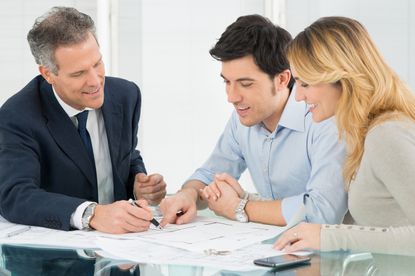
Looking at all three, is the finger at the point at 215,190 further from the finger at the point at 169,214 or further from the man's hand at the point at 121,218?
the man's hand at the point at 121,218

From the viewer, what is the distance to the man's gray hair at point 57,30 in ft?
9.11

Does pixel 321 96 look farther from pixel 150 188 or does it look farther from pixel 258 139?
pixel 150 188

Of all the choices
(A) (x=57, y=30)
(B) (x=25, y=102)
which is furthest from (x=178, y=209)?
(A) (x=57, y=30)

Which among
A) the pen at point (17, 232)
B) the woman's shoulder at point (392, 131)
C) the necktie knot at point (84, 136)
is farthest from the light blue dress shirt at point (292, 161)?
the pen at point (17, 232)

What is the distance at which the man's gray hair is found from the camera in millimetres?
2775

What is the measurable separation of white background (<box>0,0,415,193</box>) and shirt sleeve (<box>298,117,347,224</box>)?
3659mm

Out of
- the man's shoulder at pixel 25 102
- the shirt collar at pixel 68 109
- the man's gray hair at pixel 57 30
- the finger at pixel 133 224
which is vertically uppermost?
the man's gray hair at pixel 57 30

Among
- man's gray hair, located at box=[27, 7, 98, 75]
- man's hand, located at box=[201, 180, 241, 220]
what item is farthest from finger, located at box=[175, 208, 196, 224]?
man's gray hair, located at box=[27, 7, 98, 75]

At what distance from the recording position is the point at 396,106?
2205 millimetres

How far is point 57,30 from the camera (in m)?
2.79

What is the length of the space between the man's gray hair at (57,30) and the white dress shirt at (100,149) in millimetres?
180

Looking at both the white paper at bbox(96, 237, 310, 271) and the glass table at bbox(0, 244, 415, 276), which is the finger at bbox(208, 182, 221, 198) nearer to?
the white paper at bbox(96, 237, 310, 271)

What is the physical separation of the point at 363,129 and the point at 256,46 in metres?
0.77

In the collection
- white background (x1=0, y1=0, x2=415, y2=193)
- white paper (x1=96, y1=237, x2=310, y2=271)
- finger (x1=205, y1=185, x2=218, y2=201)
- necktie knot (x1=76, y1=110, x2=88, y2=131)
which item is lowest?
white background (x1=0, y1=0, x2=415, y2=193)
